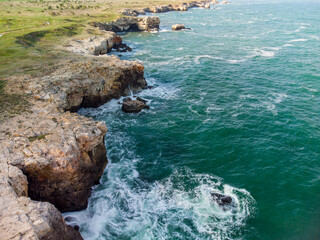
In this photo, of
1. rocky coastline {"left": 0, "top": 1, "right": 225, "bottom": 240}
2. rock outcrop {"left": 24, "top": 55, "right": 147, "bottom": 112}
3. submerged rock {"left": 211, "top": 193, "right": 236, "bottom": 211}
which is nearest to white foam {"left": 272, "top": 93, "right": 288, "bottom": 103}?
rocky coastline {"left": 0, "top": 1, "right": 225, "bottom": 240}

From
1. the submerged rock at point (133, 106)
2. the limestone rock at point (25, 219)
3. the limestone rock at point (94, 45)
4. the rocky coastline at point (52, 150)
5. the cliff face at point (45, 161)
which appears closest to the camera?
the limestone rock at point (25, 219)

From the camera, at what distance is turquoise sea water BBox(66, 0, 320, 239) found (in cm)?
2692

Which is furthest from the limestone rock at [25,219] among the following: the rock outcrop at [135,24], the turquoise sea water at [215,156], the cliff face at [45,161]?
the rock outcrop at [135,24]

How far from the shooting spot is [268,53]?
7838cm

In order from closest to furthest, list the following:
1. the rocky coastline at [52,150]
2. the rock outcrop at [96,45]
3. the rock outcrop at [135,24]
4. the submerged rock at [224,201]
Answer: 1. the rocky coastline at [52,150]
2. the submerged rock at [224,201]
3. the rock outcrop at [96,45]
4. the rock outcrop at [135,24]

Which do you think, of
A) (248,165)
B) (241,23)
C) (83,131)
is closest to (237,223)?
(248,165)

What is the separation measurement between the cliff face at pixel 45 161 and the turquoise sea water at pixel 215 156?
4085 millimetres

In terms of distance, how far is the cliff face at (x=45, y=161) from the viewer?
64.2 ft

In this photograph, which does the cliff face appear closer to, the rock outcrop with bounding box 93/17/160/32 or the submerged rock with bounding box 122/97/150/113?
the submerged rock with bounding box 122/97/150/113

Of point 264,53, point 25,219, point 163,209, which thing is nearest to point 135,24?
point 264,53

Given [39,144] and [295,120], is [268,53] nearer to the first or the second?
[295,120]

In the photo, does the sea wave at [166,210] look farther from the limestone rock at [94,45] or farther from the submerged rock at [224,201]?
the limestone rock at [94,45]

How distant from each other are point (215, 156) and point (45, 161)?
2344 centimetres

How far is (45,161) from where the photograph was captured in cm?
2523
